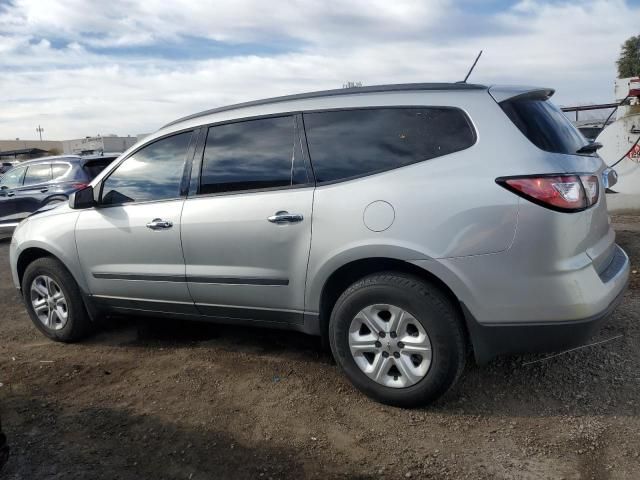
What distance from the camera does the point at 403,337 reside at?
→ 3014 millimetres

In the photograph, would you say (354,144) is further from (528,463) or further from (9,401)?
(9,401)

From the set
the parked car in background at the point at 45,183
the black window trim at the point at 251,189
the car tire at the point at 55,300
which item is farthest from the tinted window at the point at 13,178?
the black window trim at the point at 251,189

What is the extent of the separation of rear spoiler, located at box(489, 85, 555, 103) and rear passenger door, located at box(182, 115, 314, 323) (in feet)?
3.79

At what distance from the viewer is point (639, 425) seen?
112 inches

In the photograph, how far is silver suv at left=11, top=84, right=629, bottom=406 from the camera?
2.74 metres

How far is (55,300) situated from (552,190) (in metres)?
3.85

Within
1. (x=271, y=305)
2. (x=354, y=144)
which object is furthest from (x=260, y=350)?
(x=354, y=144)

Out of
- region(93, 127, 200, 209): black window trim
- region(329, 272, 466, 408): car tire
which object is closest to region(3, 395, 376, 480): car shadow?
region(329, 272, 466, 408): car tire

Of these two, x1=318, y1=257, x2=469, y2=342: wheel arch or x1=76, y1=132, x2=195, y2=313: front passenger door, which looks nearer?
x1=318, y1=257, x2=469, y2=342: wheel arch

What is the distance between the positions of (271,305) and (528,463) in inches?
67.0

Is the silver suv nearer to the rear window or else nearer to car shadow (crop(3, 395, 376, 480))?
the rear window

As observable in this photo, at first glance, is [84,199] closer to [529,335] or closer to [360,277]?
[360,277]

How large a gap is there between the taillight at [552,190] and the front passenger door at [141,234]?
2213 millimetres

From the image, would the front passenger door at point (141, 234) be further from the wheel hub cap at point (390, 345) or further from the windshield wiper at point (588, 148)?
the windshield wiper at point (588, 148)
